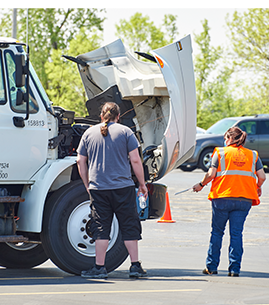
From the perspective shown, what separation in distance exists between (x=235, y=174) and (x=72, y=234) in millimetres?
1910

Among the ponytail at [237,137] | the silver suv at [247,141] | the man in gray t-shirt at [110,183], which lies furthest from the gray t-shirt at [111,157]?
the silver suv at [247,141]

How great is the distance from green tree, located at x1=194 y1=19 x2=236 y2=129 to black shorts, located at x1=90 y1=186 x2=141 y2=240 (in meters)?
35.4

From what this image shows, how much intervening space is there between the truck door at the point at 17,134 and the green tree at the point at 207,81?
3511 centimetres

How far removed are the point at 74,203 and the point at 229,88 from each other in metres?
39.8

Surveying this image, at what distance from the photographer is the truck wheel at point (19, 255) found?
6.75 meters

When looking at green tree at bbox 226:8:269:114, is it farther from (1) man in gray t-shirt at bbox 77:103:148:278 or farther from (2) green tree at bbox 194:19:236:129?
(1) man in gray t-shirt at bbox 77:103:148:278

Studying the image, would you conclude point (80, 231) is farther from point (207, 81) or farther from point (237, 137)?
point (207, 81)

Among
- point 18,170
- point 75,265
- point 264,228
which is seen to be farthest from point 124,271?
point 264,228

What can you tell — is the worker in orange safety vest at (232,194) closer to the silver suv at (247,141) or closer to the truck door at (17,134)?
the truck door at (17,134)

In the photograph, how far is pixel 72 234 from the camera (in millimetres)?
5996

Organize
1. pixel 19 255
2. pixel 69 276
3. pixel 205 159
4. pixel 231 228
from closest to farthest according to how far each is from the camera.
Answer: pixel 69 276, pixel 231 228, pixel 19 255, pixel 205 159

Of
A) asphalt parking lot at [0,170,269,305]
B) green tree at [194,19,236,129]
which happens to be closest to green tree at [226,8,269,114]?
green tree at [194,19,236,129]

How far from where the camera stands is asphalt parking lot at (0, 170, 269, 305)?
4.91m

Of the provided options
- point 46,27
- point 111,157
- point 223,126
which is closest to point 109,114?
point 111,157
